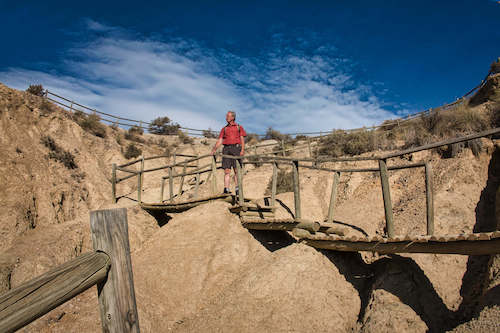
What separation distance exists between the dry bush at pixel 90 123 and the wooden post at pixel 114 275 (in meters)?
20.2

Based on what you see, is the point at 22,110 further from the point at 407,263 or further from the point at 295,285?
the point at 407,263

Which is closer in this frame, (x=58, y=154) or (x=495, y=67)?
(x=58, y=154)

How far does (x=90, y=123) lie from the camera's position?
19.7 metres

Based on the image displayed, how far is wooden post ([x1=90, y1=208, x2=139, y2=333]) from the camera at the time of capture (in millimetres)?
1733

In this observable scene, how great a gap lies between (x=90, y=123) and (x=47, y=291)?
2123 centimetres

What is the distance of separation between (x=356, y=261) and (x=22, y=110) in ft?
42.5

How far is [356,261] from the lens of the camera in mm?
5473

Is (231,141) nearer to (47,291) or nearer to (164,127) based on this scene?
(47,291)

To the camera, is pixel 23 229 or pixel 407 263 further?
pixel 23 229

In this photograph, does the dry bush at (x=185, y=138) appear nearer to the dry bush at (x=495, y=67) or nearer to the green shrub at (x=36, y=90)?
the green shrub at (x=36, y=90)

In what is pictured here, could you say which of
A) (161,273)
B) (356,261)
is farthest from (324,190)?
(161,273)

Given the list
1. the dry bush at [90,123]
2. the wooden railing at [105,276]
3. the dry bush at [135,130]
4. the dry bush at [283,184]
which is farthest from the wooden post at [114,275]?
the dry bush at [135,130]

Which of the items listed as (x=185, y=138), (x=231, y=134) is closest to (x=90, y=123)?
(x=185, y=138)

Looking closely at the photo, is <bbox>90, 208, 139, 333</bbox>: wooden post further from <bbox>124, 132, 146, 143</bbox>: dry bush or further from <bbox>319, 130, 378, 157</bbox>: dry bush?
<bbox>124, 132, 146, 143</bbox>: dry bush
